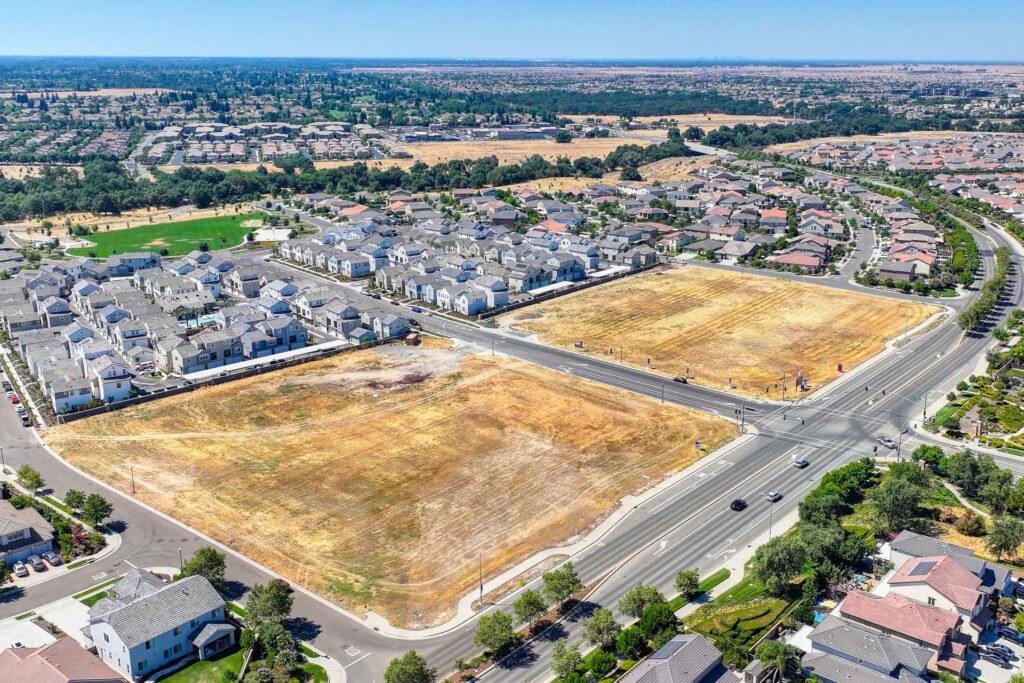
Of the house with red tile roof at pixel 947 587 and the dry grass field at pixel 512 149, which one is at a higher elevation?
the dry grass field at pixel 512 149

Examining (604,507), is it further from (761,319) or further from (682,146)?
(682,146)

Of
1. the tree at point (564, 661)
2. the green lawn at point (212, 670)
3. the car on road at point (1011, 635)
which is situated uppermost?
the tree at point (564, 661)

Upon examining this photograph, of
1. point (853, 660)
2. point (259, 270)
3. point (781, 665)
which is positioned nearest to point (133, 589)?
point (781, 665)

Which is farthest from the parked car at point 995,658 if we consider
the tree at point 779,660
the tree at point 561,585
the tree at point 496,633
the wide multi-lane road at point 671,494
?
the tree at point 496,633

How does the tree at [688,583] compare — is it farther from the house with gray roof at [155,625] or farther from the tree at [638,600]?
the house with gray roof at [155,625]

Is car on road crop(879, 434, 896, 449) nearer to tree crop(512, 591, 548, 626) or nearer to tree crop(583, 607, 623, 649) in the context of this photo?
tree crop(583, 607, 623, 649)

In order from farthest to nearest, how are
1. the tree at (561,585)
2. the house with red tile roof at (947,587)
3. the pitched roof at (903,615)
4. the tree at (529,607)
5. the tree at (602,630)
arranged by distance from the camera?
the tree at (561,585)
the tree at (529,607)
the house with red tile roof at (947,587)
the tree at (602,630)
the pitched roof at (903,615)
